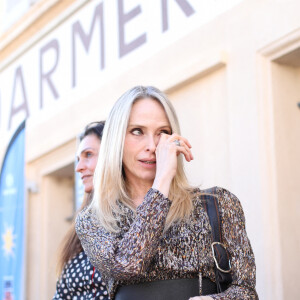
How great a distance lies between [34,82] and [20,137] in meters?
1.63

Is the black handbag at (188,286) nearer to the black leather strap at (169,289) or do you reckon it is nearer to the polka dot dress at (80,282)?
the black leather strap at (169,289)

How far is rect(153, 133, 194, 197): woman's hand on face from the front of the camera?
2420mm

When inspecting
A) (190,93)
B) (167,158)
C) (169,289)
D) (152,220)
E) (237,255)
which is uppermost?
(190,93)

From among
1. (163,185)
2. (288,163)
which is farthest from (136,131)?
(288,163)

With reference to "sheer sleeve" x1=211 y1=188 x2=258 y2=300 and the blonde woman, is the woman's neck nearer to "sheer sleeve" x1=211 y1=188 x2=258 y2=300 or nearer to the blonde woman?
the blonde woman

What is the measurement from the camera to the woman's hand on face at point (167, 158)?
242 cm

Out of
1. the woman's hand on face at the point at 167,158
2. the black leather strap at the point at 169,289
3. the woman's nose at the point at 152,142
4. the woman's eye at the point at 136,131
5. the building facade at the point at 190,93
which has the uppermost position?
the building facade at the point at 190,93

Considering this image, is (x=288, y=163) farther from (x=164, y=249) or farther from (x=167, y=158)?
(x=164, y=249)

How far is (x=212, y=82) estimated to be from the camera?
5094mm

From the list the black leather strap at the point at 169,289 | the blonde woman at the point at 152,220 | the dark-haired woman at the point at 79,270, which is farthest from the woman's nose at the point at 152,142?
the dark-haired woman at the point at 79,270

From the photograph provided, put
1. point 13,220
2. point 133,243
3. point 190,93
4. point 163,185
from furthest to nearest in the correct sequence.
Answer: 1. point 13,220
2. point 190,93
3. point 163,185
4. point 133,243

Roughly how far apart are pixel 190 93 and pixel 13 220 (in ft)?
8.08

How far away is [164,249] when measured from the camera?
2381 mm

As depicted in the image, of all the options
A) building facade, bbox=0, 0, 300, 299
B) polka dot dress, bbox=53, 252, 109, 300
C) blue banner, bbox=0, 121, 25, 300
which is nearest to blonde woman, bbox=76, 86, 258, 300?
building facade, bbox=0, 0, 300, 299
